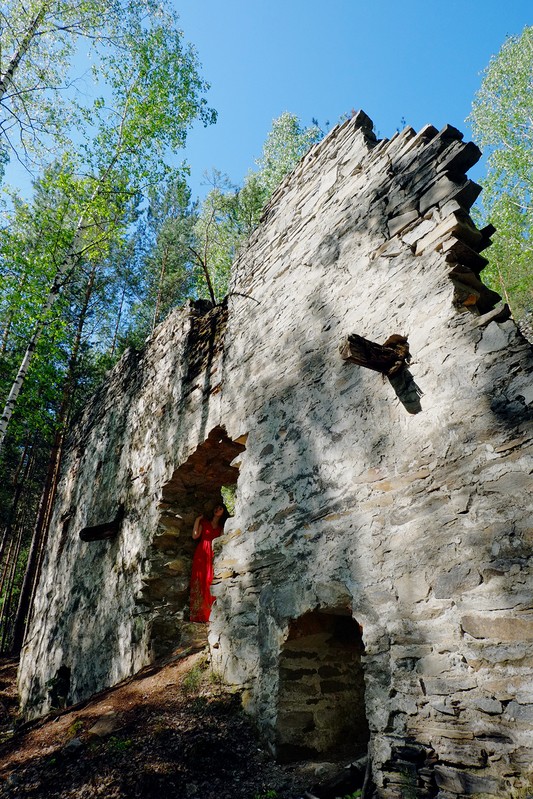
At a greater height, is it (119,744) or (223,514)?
(223,514)

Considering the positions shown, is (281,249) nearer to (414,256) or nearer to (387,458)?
(414,256)

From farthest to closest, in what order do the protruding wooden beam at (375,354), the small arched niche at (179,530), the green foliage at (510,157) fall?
the green foliage at (510,157) < the small arched niche at (179,530) < the protruding wooden beam at (375,354)

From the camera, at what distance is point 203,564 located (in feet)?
19.1

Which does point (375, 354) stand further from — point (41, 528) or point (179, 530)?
point (41, 528)

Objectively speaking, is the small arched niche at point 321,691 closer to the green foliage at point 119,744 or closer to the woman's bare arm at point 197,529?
the green foliage at point 119,744

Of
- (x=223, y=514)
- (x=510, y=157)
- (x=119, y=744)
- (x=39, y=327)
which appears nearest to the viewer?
(x=119, y=744)

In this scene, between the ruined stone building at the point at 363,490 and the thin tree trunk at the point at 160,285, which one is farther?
the thin tree trunk at the point at 160,285

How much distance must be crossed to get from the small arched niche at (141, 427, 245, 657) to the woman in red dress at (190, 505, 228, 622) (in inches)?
3.7

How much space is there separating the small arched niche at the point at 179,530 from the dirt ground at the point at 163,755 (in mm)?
1050

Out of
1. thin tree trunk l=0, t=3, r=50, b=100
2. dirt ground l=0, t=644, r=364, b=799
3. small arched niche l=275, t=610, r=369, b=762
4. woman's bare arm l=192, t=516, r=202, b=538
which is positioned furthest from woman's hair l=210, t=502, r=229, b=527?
thin tree trunk l=0, t=3, r=50, b=100

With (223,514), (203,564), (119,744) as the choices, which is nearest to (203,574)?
(203,564)

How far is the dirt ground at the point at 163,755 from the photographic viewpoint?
112 inches

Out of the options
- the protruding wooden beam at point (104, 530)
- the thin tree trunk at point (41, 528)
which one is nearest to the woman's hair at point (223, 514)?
the protruding wooden beam at point (104, 530)

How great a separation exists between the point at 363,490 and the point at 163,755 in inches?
88.3
